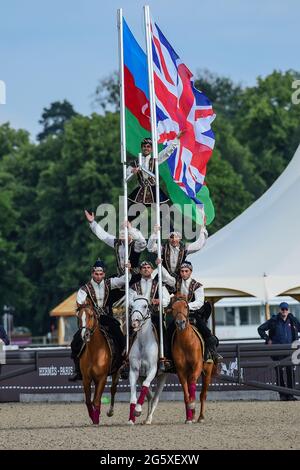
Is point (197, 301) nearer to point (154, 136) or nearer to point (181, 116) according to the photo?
point (154, 136)

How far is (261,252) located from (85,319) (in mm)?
10596

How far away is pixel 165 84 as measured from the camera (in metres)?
22.2

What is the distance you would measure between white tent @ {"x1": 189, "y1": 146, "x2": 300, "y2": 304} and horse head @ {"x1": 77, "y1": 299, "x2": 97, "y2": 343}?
348 inches

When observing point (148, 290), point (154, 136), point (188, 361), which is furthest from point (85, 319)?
point (154, 136)

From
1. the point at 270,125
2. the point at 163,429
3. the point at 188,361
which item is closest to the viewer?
the point at 163,429

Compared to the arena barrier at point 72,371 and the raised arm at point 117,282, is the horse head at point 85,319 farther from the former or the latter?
the arena barrier at point 72,371

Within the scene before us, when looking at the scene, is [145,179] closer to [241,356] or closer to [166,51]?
[166,51]

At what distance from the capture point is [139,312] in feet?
64.7

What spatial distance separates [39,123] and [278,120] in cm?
5103

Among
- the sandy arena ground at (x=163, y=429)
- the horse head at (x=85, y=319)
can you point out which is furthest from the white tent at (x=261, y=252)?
the horse head at (x=85, y=319)

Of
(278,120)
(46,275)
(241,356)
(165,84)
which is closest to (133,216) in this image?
(165,84)

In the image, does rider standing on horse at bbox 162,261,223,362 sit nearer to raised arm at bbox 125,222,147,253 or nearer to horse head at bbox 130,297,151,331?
raised arm at bbox 125,222,147,253

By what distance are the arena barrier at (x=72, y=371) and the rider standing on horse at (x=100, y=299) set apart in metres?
4.56

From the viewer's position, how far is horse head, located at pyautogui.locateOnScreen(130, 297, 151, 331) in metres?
19.6
